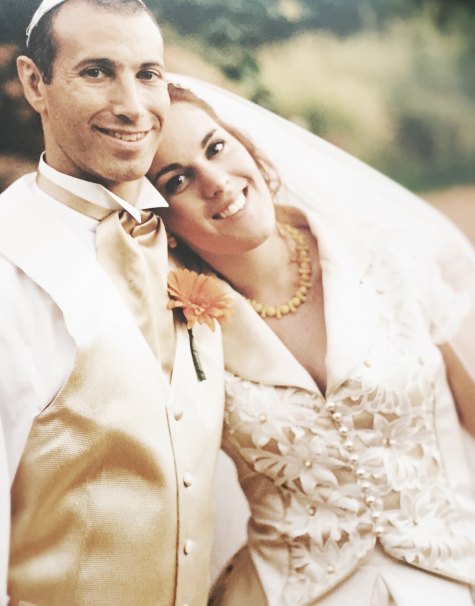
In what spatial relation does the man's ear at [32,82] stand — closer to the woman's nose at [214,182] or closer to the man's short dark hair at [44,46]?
the man's short dark hair at [44,46]

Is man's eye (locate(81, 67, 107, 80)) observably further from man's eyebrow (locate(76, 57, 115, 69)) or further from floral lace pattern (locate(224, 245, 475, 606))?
floral lace pattern (locate(224, 245, 475, 606))

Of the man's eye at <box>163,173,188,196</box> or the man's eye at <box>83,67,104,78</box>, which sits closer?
the man's eye at <box>83,67,104,78</box>

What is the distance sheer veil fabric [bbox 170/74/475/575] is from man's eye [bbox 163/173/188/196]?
0.15 m

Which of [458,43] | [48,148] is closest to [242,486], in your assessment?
[48,148]

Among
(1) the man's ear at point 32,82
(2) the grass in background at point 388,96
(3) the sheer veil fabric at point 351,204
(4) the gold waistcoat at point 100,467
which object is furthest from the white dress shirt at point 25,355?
(2) the grass in background at point 388,96

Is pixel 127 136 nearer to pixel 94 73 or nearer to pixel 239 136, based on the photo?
pixel 94 73

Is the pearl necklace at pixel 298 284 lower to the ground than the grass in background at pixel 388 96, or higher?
lower

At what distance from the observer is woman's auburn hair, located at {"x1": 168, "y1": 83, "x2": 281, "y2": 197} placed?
1.25m

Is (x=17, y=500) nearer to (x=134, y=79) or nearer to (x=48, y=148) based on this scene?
(x=48, y=148)

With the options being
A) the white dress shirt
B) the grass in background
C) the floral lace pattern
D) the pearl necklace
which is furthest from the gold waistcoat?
the grass in background

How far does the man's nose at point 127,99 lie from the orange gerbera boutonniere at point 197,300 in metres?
0.26

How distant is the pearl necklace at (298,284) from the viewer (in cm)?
131

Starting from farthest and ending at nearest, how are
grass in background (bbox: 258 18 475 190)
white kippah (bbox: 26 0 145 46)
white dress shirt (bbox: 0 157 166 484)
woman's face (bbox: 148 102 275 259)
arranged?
grass in background (bbox: 258 18 475 190) → woman's face (bbox: 148 102 275 259) → white kippah (bbox: 26 0 145 46) → white dress shirt (bbox: 0 157 166 484)

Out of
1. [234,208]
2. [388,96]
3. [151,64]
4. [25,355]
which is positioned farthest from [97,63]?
[388,96]
